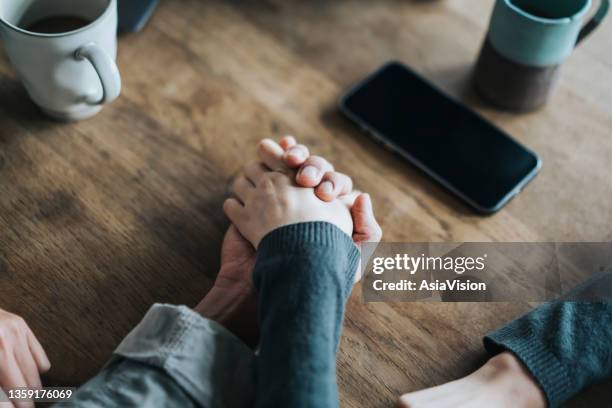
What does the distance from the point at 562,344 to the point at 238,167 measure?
415 millimetres

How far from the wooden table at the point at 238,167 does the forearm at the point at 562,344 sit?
32 millimetres

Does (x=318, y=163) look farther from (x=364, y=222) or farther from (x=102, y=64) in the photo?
(x=102, y=64)

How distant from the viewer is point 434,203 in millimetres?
788

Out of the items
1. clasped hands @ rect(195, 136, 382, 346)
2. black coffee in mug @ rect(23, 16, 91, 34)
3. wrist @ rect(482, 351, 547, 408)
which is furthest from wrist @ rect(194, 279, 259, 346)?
black coffee in mug @ rect(23, 16, 91, 34)

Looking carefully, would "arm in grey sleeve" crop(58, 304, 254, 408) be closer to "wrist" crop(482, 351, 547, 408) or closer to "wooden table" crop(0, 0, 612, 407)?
"wooden table" crop(0, 0, 612, 407)

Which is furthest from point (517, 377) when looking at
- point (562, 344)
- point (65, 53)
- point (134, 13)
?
point (134, 13)

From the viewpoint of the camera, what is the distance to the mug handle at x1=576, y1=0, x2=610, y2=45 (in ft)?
2.55

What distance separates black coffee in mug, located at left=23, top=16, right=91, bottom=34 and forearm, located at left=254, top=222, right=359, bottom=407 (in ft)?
1.15

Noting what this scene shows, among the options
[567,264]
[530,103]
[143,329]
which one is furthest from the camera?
[530,103]

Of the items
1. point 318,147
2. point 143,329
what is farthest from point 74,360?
point 318,147

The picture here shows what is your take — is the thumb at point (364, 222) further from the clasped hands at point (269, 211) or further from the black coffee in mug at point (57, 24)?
the black coffee in mug at point (57, 24)

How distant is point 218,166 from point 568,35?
0.44 m

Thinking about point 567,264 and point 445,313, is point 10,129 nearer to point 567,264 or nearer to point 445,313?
point 445,313

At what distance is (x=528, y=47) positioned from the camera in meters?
0.77
